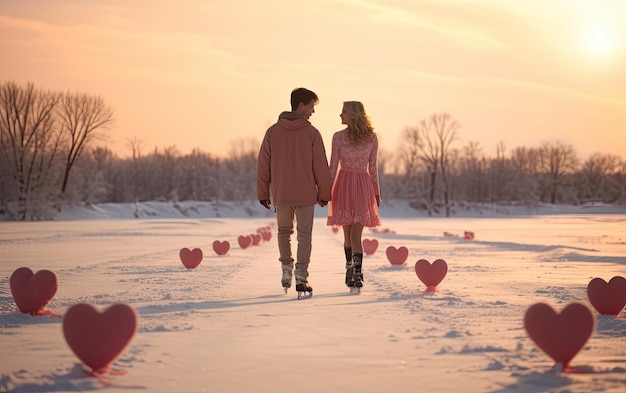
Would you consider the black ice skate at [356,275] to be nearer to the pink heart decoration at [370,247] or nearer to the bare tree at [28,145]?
the pink heart decoration at [370,247]

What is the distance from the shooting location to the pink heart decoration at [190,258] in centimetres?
1273

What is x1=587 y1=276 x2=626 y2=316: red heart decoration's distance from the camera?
6883 millimetres

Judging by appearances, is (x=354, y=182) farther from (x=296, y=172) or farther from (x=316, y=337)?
(x=316, y=337)

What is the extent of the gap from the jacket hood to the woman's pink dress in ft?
2.50

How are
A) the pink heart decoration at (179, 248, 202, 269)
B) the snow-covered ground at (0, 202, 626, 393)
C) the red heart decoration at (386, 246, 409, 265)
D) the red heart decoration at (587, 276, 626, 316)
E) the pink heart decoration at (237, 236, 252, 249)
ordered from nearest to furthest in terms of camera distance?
the snow-covered ground at (0, 202, 626, 393) < the red heart decoration at (587, 276, 626, 316) < the pink heart decoration at (179, 248, 202, 269) < the red heart decoration at (386, 246, 409, 265) < the pink heart decoration at (237, 236, 252, 249)

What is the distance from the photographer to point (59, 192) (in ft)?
221

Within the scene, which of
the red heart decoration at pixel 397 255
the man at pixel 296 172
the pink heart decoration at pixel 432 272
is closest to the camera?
the man at pixel 296 172

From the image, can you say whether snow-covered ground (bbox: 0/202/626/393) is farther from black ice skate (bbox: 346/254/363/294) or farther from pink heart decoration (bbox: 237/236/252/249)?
pink heart decoration (bbox: 237/236/252/249)

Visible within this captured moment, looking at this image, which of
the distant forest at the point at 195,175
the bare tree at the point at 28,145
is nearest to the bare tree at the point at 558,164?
the distant forest at the point at 195,175

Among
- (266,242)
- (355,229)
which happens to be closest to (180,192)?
(266,242)

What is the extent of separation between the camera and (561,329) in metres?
4.55

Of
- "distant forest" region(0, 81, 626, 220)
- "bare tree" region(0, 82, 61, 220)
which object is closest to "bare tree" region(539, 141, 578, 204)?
"distant forest" region(0, 81, 626, 220)

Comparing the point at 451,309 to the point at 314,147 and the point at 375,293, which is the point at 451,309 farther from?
the point at 314,147

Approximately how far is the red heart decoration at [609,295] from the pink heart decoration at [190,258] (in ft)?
24.8
